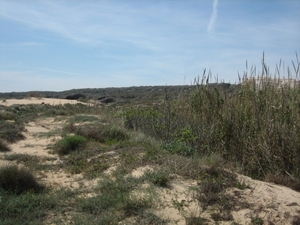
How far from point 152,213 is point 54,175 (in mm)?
2912

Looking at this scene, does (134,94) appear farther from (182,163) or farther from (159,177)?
(159,177)

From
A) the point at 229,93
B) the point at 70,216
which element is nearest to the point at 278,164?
the point at 229,93

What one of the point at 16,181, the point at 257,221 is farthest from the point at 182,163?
the point at 16,181

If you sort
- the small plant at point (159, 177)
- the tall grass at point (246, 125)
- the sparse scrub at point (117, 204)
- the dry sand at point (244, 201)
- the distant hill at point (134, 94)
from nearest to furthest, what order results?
1. the dry sand at point (244, 201)
2. the sparse scrub at point (117, 204)
3. the small plant at point (159, 177)
4. the tall grass at point (246, 125)
5. the distant hill at point (134, 94)

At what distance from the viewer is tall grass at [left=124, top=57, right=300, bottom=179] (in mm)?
5887

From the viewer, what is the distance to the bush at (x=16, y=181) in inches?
210

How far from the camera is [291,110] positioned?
606 centimetres

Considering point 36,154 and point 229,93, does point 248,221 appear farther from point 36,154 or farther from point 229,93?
point 36,154

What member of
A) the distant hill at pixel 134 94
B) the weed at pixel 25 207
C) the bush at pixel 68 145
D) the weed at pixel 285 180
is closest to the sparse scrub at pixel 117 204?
the weed at pixel 25 207

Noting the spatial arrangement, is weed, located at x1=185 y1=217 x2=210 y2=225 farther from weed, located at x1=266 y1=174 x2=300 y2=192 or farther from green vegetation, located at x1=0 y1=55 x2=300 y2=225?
weed, located at x1=266 y1=174 x2=300 y2=192

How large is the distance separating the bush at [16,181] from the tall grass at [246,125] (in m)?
3.20

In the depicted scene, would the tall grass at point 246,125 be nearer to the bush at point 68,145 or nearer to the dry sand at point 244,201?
the dry sand at point 244,201

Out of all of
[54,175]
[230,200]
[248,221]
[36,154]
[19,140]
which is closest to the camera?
[248,221]

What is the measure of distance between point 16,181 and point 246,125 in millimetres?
4412
